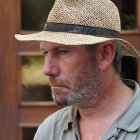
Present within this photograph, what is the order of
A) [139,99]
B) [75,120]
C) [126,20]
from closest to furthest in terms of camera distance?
[139,99] → [75,120] → [126,20]

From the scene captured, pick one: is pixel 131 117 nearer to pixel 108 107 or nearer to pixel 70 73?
pixel 108 107

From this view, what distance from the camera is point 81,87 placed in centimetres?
228

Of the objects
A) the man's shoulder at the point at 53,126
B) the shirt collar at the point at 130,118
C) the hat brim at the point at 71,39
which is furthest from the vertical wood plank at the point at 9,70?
the shirt collar at the point at 130,118

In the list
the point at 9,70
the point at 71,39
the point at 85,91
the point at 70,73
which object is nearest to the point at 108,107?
the point at 85,91

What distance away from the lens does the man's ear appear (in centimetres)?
231

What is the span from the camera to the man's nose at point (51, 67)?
2.23 meters

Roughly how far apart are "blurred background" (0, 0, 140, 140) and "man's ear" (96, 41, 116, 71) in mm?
1805

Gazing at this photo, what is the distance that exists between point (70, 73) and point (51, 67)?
97mm

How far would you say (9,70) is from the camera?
164 inches

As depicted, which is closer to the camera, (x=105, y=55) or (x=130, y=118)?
(x=130, y=118)

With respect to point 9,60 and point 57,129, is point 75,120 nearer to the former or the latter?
point 57,129

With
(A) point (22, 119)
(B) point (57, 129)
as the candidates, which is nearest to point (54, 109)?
(A) point (22, 119)

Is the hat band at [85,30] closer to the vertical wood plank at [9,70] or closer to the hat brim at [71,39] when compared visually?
the hat brim at [71,39]

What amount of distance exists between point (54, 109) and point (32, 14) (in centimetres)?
86
